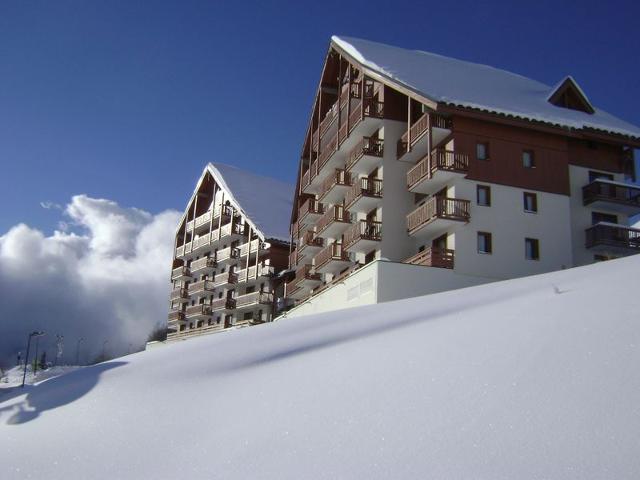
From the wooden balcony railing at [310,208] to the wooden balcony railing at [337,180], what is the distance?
9.32 ft

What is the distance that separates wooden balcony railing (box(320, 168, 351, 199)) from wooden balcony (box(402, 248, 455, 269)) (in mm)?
9389

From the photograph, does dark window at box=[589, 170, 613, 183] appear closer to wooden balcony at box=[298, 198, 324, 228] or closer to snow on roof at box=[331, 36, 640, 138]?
snow on roof at box=[331, 36, 640, 138]

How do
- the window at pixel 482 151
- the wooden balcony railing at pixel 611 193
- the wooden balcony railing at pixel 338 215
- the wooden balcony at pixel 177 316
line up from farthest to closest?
the wooden balcony at pixel 177 316, the wooden balcony railing at pixel 338 215, the wooden balcony railing at pixel 611 193, the window at pixel 482 151

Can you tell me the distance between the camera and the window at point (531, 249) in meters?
26.7

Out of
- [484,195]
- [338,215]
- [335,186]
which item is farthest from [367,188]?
[484,195]

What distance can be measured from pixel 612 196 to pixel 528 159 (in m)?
4.23

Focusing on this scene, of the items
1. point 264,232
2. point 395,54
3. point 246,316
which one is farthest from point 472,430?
point 246,316

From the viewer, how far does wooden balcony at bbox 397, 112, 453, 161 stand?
26.8m

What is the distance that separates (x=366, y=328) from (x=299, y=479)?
14.8 ft

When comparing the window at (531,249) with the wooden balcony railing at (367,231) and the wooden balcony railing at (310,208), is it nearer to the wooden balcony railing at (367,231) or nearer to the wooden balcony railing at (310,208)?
the wooden balcony railing at (367,231)

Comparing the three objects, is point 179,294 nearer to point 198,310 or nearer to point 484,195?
point 198,310

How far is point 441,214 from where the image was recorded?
25.3m

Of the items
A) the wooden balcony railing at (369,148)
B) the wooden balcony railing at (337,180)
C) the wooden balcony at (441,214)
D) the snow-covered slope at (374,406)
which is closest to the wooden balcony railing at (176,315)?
the wooden balcony railing at (337,180)

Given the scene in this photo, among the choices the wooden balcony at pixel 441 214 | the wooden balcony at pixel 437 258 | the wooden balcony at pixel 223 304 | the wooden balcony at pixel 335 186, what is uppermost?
the wooden balcony at pixel 335 186
